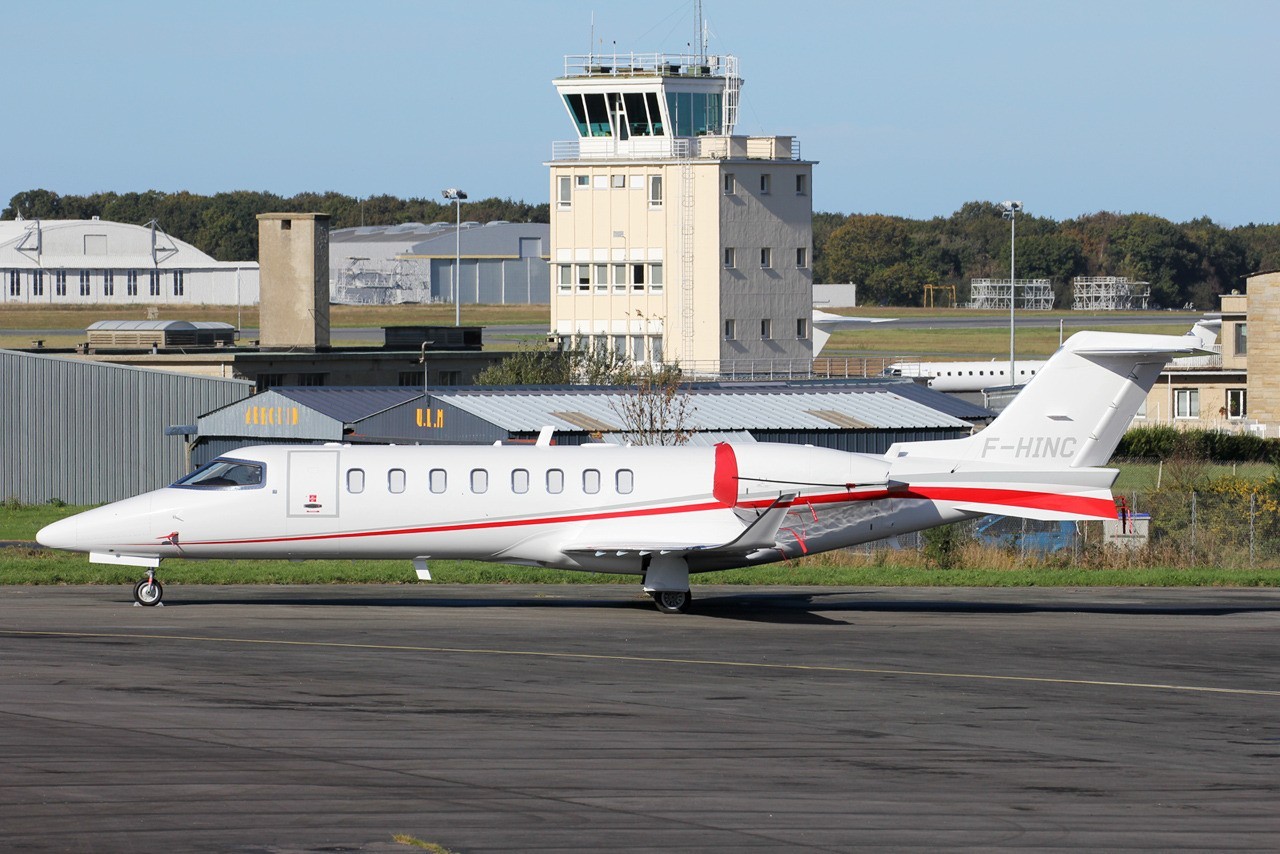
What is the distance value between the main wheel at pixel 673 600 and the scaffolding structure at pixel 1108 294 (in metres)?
143

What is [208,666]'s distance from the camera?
63.9ft

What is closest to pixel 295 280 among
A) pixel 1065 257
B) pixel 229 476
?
pixel 229 476

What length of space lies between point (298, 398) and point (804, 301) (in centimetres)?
4583

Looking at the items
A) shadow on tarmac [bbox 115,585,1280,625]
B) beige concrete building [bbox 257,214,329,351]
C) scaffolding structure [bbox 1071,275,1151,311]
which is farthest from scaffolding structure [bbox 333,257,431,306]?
shadow on tarmac [bbox 115,585,1280,625]

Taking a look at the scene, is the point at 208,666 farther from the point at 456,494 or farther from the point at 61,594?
the point at 61,594

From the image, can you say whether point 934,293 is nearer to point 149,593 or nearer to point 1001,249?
point 1001,249

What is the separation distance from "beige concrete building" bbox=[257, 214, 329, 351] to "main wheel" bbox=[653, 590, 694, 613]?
4052 centimetres

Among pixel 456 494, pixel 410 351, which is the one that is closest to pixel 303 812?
pixel 456 494

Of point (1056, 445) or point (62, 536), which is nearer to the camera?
point (62, 536)

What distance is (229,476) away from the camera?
2550 cm

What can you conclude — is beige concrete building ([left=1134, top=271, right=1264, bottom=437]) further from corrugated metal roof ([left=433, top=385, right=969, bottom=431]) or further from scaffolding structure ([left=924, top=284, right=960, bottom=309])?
scaffolding structure ([left=924, top=284, right=960, bottom=309])

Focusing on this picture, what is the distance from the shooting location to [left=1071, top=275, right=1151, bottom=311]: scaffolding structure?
162 m

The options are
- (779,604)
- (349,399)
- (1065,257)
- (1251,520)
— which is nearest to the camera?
(779,604)

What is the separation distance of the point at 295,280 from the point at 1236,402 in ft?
160
